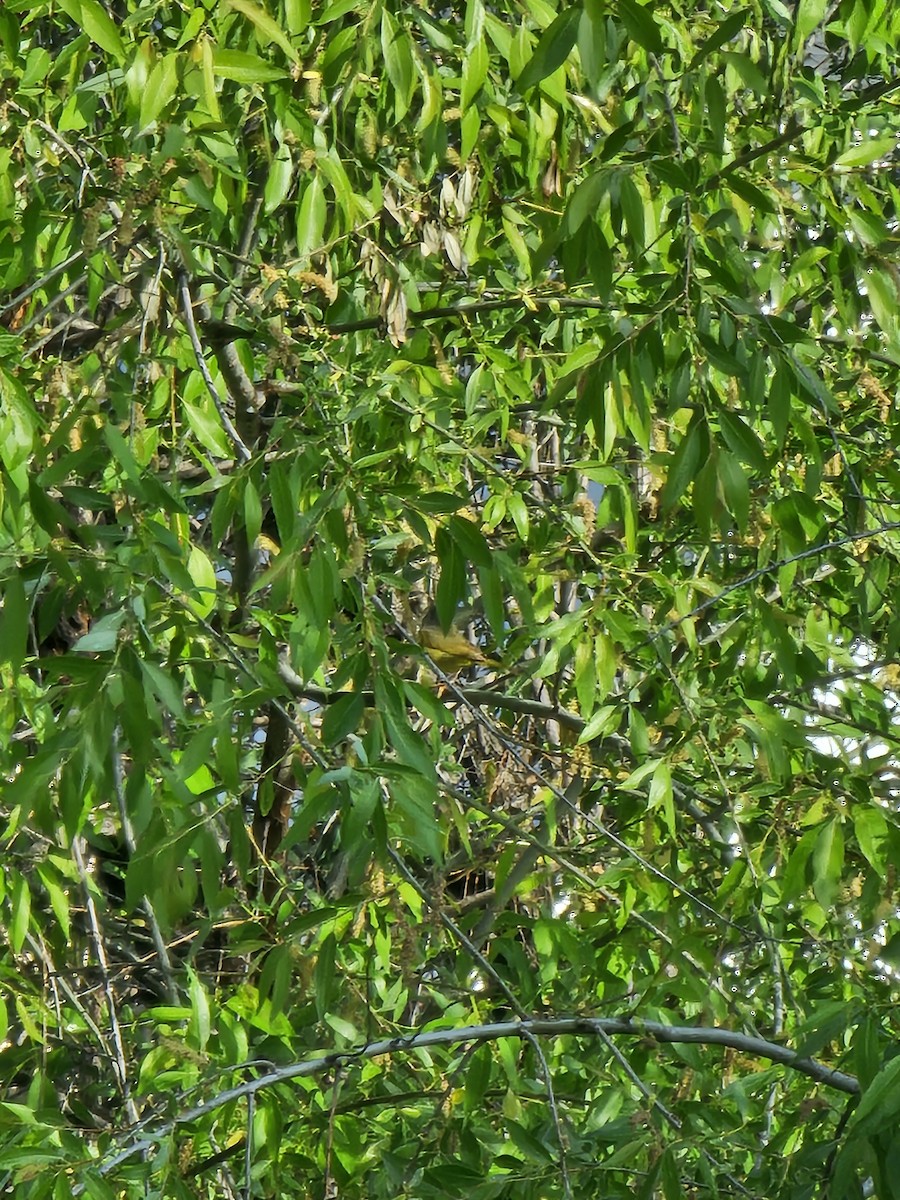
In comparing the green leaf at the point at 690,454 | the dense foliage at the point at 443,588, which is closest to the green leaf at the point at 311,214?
the dense foliage at the point at 443,588

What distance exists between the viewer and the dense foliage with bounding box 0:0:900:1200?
52.6 inches

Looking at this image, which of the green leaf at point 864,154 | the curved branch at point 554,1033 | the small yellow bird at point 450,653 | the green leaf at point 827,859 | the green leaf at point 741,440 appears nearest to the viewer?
the green leaf at point 741,440

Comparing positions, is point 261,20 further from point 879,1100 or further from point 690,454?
point 879,1100

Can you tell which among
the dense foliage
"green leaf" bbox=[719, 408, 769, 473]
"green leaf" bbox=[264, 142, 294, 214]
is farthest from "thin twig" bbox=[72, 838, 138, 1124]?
"green leaf" bbox=[719, 408, 769, 473]

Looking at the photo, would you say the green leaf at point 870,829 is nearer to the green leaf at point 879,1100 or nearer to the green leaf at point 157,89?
the green leaf at point 879,1100

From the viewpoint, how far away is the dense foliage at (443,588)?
1336 millimetres

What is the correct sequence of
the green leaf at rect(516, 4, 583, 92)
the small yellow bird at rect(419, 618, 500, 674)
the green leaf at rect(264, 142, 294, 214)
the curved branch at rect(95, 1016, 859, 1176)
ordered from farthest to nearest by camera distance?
1. the small yellow bird at rect(419, 618, 500, 674)
2. the green leaf at rect(264, 142, 294, 214)
3. the curved branch at rect(95, 1016, 859, 1176)
4. the green leaf at rect(516, 4, 583, 92)

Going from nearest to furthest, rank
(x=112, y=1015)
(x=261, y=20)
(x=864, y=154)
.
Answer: (x=261, y=20)
(x=864, y=154)
(x=112, y=1015)

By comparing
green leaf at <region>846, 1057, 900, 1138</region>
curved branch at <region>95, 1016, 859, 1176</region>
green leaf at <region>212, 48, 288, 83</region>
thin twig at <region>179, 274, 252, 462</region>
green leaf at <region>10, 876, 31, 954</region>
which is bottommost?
green leaf at <region>10, 876, 31, 954</region>

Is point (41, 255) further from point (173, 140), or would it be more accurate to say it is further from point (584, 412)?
point (584, 412)

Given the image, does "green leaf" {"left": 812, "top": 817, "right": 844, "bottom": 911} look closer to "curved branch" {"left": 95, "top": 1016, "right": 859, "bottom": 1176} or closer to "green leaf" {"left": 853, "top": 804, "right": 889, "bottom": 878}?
"green leaf" {"left": 853, "top": 804, "right": 889, "bottom": 878}

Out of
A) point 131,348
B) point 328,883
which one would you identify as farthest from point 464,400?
point 328,883

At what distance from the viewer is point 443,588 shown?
1455mm

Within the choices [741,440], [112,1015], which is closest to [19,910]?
[112,1015]
